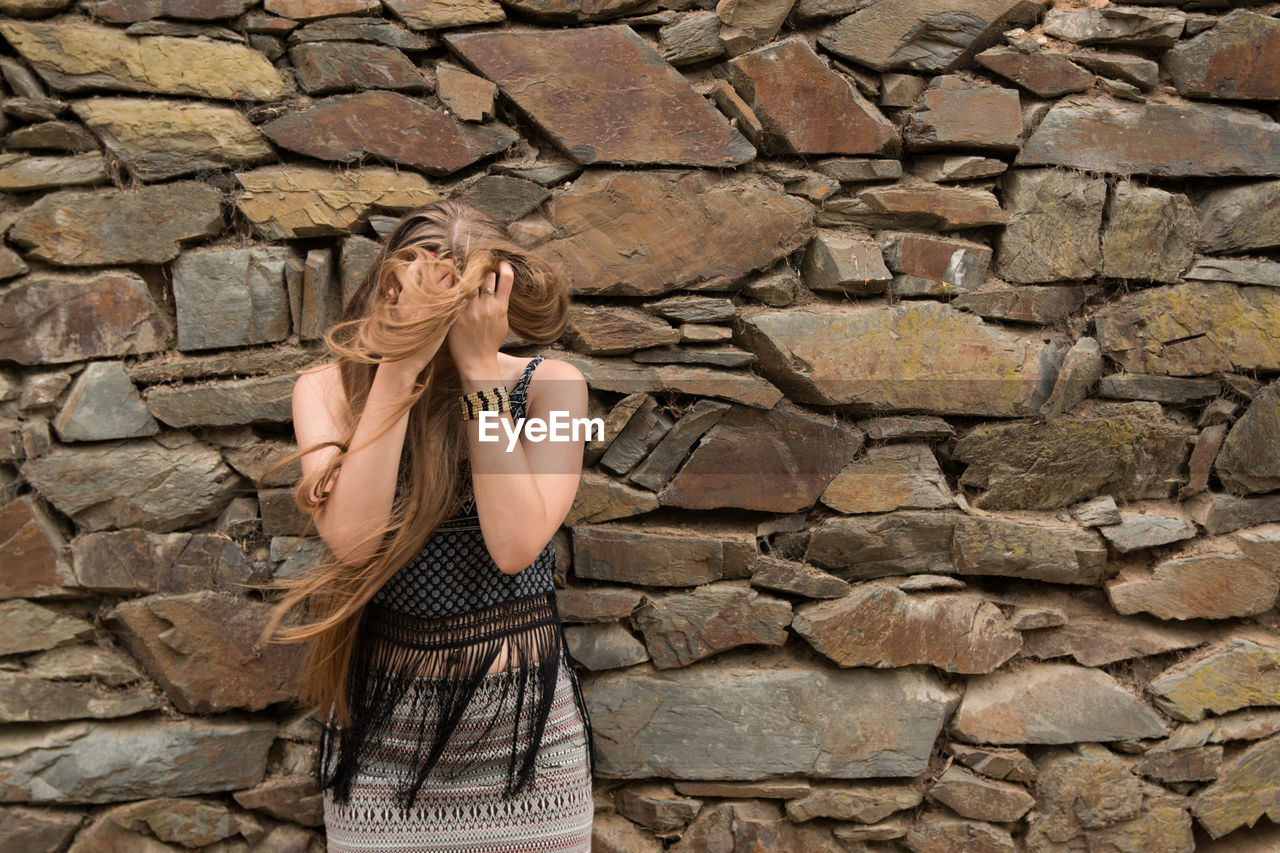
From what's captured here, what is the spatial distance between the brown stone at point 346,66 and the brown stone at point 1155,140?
1.58m

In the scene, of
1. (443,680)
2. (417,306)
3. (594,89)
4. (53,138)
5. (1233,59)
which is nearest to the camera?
(417,306)

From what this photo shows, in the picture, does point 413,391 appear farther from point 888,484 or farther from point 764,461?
point 888,484

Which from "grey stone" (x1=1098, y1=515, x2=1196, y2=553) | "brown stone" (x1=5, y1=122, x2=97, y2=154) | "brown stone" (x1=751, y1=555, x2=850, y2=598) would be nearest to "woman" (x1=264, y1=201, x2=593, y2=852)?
"brown stone" (x1=751, y1=555, x2=850, y2=598)

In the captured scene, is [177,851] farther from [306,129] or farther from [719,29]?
[719,29]

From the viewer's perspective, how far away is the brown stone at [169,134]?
216 centimetres

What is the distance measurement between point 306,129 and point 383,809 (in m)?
1.54

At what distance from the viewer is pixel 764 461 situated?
2.33 meters

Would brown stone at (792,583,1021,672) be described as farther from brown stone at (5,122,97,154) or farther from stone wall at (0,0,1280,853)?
brown stone at (5,122,97,154)

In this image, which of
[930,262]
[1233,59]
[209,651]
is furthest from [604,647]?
[1233,59]

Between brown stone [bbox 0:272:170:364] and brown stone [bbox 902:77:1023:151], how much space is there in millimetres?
1950

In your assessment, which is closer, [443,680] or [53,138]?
[443,680]

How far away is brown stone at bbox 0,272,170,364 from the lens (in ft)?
7.13

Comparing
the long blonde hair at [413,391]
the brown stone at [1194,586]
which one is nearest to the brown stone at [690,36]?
the long blonde hair at [413,391]

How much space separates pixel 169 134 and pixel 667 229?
3.95 feet
